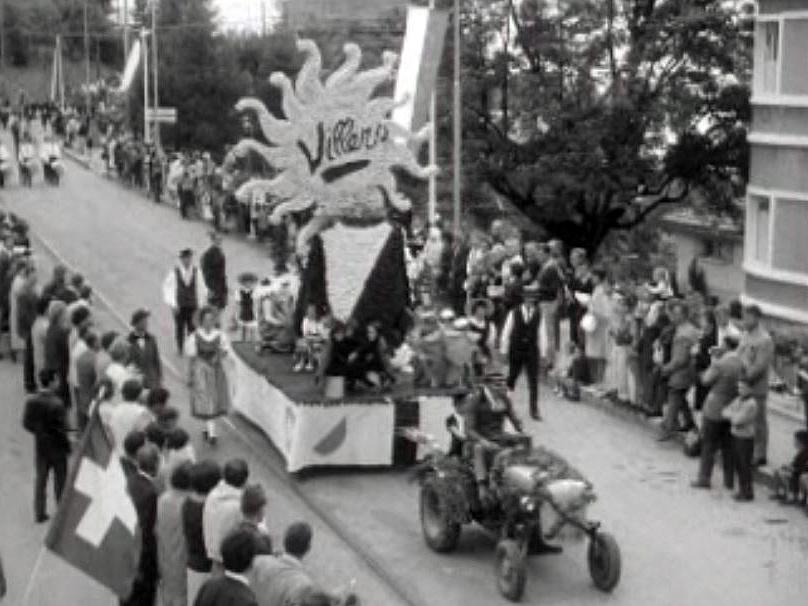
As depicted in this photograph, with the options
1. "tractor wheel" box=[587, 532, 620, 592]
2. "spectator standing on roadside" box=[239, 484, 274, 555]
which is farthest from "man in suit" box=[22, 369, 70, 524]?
"tractor wheel" box=[587, 532, 620, 592]

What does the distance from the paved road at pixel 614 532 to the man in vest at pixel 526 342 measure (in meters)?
0.51

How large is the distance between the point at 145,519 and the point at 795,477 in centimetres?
740

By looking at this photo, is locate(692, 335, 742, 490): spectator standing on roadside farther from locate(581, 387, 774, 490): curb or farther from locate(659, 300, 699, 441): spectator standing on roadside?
locate(659, 300, 699, 441): spectator standing on roadside

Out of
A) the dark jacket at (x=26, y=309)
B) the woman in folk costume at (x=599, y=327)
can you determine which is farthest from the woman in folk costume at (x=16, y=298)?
the woman in folk costume at (x=599, y=327)

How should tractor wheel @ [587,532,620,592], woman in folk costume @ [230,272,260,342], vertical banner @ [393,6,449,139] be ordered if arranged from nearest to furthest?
1. tractor wheel @ [587,532,620,592]
2. woman in folk costume @ [230,272,260,342]
3. vertical banner @ [393,6,449,139]

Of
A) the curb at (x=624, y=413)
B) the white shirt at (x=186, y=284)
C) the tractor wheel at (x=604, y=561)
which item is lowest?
the curb at (x=624, y=413)

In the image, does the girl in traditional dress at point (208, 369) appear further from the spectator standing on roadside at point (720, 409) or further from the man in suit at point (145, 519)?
the man in suit at point (145, 519)

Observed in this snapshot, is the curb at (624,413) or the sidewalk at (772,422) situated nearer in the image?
the sidewalk at (772,422)

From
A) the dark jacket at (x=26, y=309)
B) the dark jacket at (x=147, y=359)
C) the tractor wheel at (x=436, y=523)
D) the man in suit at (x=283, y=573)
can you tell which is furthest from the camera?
the dark jacket at (x=26, y=309)

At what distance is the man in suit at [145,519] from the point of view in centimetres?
1202

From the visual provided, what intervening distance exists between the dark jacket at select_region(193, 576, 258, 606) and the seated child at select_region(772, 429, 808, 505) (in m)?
8.29

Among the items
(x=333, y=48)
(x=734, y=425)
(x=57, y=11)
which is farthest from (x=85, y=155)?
(x=57, y=11)

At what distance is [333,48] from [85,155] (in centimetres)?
1899

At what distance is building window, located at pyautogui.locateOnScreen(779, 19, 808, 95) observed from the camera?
2566 cm
